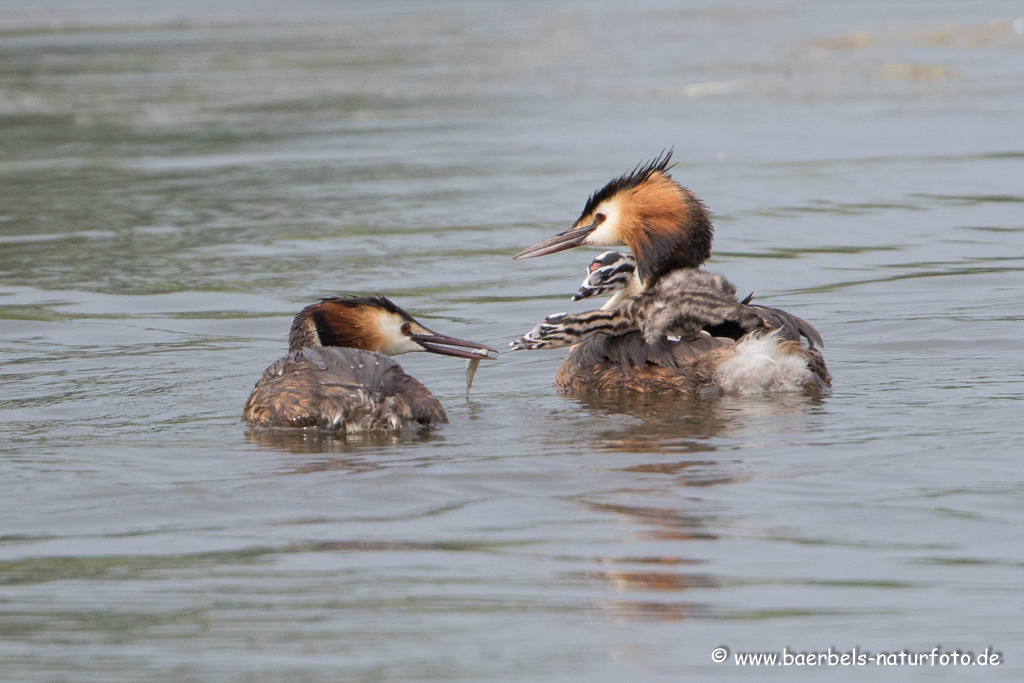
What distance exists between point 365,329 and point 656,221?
153 cm

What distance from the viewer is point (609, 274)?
804 centimetres

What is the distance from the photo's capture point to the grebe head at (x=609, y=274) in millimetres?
8039

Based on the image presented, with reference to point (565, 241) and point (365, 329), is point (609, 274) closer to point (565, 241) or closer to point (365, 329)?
point (565, 241)

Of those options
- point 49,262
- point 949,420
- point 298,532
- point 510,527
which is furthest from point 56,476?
point 49,262

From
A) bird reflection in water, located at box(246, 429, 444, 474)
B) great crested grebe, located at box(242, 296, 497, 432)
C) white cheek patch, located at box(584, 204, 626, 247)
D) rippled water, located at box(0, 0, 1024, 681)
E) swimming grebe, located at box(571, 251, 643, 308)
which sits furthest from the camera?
swimming grebe, located at box(571, 251, 643, 308)

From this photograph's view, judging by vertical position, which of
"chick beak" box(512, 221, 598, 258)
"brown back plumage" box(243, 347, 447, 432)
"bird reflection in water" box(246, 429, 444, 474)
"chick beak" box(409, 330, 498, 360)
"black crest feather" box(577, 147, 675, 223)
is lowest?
"bird reflection in water" box(246, 429, 444, 474)

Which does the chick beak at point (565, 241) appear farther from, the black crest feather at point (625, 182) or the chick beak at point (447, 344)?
the chick beak at point (447, 344)

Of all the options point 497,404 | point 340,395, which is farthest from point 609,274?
point 340,395

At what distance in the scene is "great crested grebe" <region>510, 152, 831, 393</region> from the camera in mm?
7227

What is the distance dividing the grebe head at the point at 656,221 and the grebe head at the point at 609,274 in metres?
0.13

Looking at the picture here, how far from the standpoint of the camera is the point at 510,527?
5.22m

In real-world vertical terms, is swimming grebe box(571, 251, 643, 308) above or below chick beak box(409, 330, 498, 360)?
above

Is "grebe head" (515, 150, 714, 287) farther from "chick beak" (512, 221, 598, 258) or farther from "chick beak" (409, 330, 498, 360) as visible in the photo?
"chick beak" (409, 330, 498, 360)

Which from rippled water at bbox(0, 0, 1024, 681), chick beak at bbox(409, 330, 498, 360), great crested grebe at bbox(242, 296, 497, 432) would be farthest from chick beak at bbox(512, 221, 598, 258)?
great crested grebe at bbox(242, 296, 497, 432)
